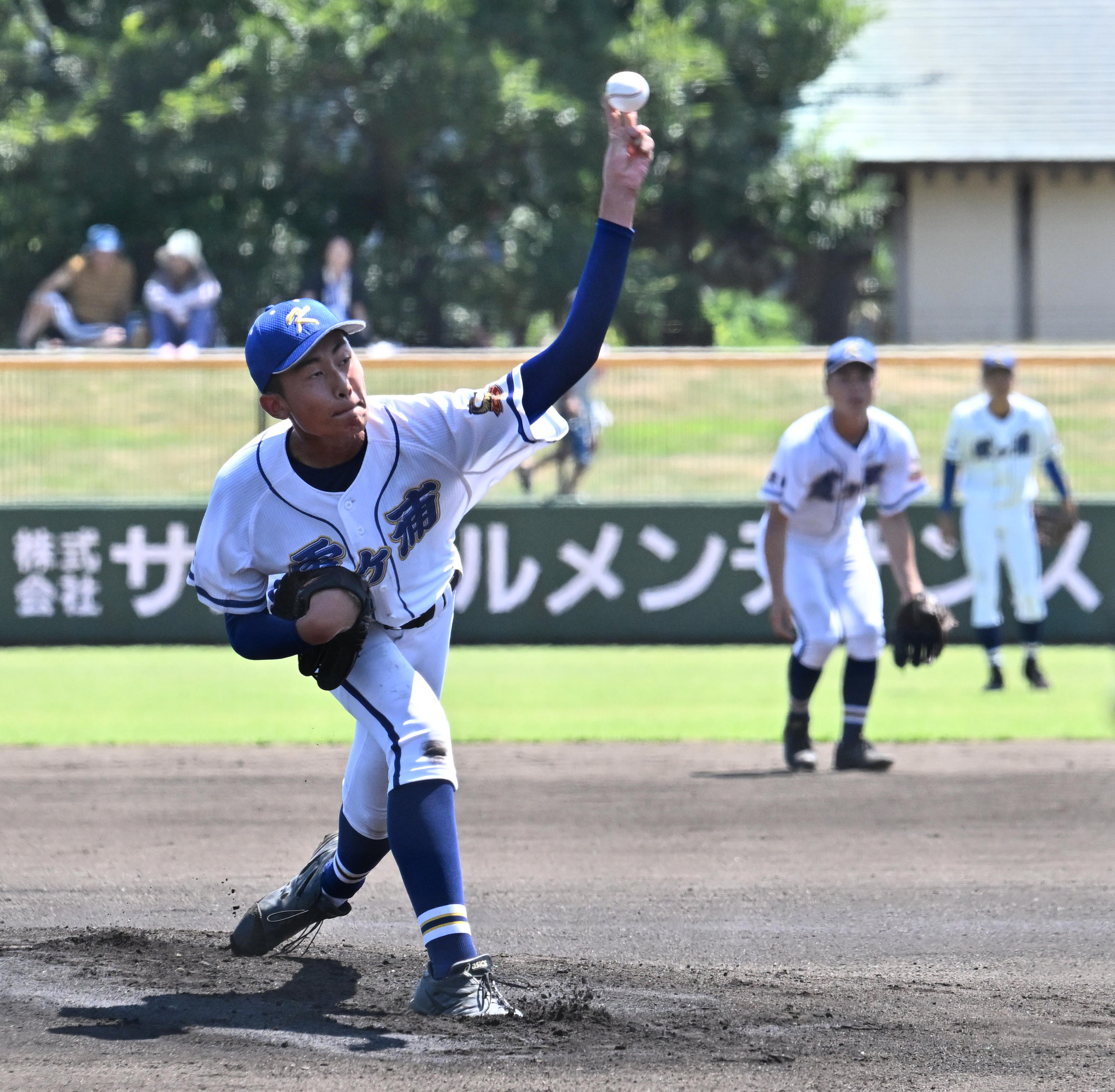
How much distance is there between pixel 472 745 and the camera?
9.52 meters

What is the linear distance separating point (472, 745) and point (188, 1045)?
5.43m

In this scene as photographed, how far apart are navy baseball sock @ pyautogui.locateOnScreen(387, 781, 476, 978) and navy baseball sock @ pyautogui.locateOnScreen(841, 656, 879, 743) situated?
4.33 m

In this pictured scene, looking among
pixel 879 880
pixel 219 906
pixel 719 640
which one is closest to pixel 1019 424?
pixel 719 640

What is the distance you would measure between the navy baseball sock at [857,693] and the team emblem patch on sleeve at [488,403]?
4.27 meters

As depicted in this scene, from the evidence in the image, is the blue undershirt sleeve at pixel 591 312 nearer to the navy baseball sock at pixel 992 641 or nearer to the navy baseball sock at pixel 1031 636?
the navy baseball sock at pixel 992 641

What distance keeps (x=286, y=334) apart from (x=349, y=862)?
1502 millimetres

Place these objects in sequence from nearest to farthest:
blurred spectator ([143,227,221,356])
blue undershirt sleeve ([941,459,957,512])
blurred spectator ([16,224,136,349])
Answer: blue undershirt sleeve ([941,459,957,512]) → blurred spectator ([143,227,221,356]) → blurred spectator ([16,224,136,349])

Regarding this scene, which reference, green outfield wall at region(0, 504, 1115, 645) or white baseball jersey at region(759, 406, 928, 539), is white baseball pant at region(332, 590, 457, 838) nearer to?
white baseball jersey at region(759, 406, 928, 539)

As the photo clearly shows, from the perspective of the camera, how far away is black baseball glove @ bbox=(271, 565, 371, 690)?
14.1 feet

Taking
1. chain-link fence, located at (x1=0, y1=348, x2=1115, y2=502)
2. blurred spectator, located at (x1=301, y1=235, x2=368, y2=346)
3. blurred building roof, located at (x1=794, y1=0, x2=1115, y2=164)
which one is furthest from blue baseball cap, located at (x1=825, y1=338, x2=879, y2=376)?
blurred building roof, located at (x1=794, y1=0, x2=1115, y2=164)

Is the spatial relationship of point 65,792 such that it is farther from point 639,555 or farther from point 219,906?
point 639,555

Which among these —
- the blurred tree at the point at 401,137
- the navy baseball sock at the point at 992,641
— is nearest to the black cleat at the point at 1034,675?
the navy baseball sock at the point at 992,641

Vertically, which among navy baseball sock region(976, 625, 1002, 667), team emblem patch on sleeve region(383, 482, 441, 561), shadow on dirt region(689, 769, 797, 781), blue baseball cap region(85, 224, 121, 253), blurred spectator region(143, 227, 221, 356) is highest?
blue baseball cap region(85, 224, 121, 253)

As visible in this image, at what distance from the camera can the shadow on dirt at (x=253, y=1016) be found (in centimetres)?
422
